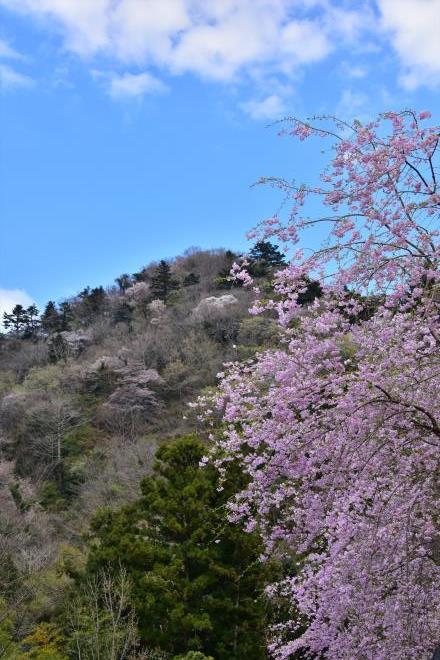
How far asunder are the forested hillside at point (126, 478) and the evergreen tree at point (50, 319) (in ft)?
0.59

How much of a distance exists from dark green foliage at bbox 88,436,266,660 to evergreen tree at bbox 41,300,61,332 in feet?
143

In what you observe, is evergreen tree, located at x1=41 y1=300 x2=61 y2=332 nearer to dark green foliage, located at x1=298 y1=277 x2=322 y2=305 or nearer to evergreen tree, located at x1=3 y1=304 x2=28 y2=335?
evergreen tree, located at x1=3 y1=304 x2=28 y2=335

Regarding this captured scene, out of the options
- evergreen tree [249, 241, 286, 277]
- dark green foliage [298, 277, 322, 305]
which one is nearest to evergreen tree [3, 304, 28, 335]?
evergreen tree [249, 241, 286, 277]

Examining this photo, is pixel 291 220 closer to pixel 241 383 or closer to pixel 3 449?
pixel 241 383

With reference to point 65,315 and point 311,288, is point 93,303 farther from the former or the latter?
point 311,288

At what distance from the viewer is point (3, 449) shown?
3466 centimetres

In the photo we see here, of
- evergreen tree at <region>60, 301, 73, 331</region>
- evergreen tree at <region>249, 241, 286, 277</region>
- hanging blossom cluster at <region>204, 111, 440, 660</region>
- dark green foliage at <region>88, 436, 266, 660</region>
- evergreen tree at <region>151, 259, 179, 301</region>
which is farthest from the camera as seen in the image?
evergreen tree at <region>60, 301, 73, 331</region>

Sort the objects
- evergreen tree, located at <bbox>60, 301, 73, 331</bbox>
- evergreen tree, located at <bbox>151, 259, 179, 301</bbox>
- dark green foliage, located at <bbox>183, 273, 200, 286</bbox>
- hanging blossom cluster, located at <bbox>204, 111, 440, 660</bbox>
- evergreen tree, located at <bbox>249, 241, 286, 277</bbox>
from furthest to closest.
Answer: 1. evergreen tree, located at <bbox>60, 301, 73, 331</bbox>
2. dark green foliage, located at <bbox>183, 273, 200, 286</bbox>
3. evergreen tree, located at <bbox>151, 259, 179, 301</bbox>
4. evergreen tree, located at <bbox>249, 241, 286, 277</bbox>
5. hanging blossom cluster, located at <bbox>204, 111, 440, 660</bbox>

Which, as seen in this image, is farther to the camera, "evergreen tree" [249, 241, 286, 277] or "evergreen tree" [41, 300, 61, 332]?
"evergreen tree" [41, 300, 61, 332]

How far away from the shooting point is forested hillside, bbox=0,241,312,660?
1227 cm

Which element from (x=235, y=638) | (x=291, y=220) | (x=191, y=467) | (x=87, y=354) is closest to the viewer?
(x=291, y=220)

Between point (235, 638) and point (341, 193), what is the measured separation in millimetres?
10093

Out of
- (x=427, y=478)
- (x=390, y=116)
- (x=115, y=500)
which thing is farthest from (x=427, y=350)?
(x=115, y=500)

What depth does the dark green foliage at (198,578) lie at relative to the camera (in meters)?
12.1
